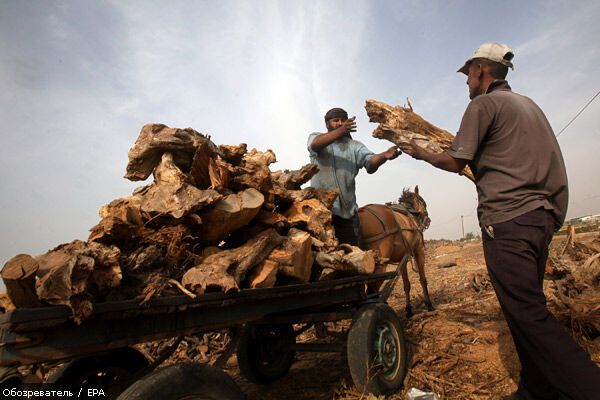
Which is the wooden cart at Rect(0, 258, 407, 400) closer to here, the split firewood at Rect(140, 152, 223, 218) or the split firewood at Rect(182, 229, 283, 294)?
the split firewood at Rect(182, 229, 283, 294)

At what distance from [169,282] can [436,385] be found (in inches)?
93.1

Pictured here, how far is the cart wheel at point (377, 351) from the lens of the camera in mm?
2684

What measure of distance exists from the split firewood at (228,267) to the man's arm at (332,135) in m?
1.79

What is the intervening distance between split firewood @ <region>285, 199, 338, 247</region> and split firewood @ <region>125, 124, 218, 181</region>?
0.82m

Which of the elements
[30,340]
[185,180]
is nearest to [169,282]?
[30,340]

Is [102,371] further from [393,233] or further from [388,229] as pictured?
[393,233]

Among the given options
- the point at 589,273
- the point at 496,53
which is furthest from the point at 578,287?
the point at 496,53

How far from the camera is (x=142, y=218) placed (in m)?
2.14

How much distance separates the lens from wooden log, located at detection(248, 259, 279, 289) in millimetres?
2121

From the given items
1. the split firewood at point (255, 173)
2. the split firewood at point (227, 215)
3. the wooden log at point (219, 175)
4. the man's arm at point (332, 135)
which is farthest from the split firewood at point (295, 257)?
the man's arm at point (332, 135)

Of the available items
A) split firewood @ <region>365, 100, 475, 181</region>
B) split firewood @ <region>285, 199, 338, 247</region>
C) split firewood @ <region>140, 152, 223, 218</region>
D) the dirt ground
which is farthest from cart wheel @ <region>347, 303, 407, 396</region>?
split firewood @ <region>140, 152, 223, 218</region>

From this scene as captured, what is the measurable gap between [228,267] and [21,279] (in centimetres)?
93

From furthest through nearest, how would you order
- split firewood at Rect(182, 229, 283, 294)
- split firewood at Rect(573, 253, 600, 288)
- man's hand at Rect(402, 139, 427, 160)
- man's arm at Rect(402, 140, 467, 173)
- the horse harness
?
the horse harness, split firewood at Rect(573, 253, 600, 288), man's hand at Rect(402, 139, 427, 160), man's arm at Rect(402, 140, 467, 173), split firewood at Rect(182, 229, 283, 294)

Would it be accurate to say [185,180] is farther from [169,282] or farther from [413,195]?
[413,195]
